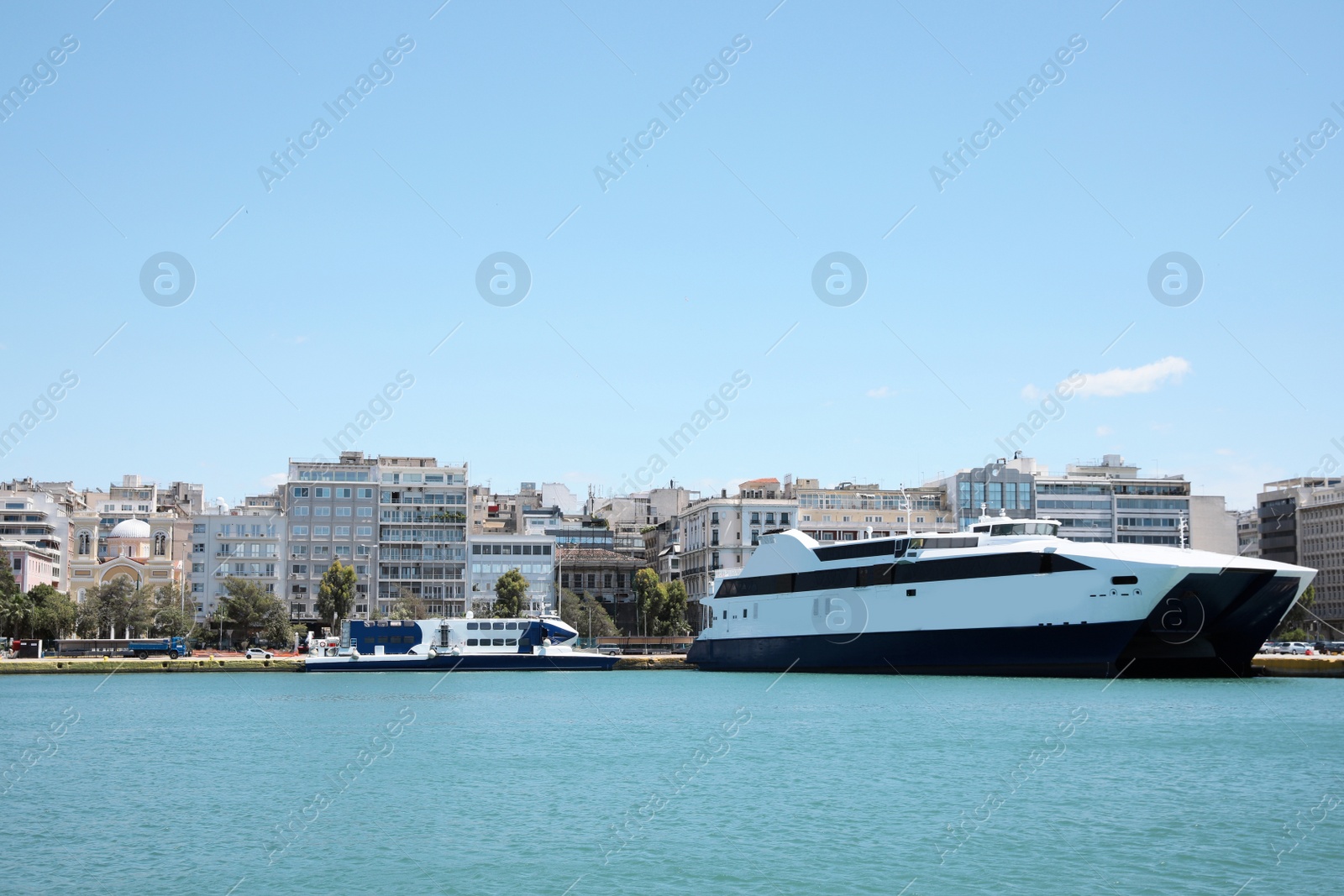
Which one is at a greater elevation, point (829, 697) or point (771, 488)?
point (771, 488)

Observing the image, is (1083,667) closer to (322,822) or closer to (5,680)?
(322,822)

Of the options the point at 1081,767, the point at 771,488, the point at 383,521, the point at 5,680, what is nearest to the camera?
the point at 1081,767

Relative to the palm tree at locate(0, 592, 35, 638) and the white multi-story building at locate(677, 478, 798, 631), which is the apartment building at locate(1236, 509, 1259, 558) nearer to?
the white multi-story building at locate(677, 478, 798, 631)

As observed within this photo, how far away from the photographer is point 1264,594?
1987 inches

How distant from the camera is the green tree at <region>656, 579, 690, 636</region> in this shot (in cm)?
9919

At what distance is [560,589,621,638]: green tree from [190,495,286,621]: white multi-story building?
19.2 metres

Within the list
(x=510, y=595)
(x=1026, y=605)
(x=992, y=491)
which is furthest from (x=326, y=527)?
(x=1026, y=605)

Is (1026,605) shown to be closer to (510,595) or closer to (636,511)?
(510,595)

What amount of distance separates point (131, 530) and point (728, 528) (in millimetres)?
49325

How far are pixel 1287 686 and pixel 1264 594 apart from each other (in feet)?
11.9

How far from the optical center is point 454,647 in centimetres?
7212

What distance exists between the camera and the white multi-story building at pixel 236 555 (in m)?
97.8

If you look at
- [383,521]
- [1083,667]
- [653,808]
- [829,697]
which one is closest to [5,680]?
[383,521]

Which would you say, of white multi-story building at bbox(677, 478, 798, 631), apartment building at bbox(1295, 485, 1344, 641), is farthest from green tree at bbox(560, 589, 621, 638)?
apartment building at bbox(1295, 485, 1344, 641)
